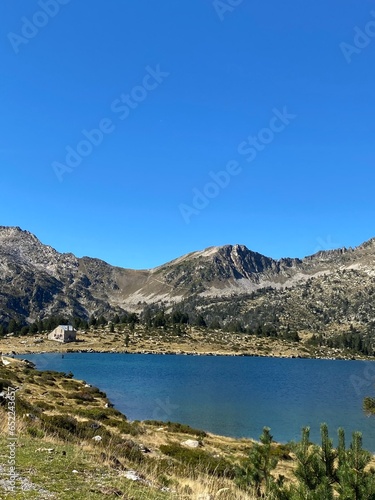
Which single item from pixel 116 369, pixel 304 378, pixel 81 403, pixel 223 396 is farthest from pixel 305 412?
pixel 116 369

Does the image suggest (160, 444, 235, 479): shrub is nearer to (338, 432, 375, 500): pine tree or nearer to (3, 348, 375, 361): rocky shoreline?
(338, 432, 375, 500): pine tree

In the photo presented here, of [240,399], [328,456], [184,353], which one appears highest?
[328,456]

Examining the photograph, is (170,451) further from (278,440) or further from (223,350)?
(223,350)

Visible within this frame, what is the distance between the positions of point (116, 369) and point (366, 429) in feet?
209

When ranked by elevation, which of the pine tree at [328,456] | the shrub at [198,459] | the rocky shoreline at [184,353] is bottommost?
the rocky shoreline at [184,353]

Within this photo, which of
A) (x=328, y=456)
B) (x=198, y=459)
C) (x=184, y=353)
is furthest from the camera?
(x=184, y=353)

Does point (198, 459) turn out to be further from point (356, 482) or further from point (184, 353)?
point (184, 353)

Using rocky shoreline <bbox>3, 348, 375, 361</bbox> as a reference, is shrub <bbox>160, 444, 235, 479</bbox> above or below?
above

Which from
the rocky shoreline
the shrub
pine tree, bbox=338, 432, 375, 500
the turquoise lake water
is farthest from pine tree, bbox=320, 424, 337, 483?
the rocky shoreline

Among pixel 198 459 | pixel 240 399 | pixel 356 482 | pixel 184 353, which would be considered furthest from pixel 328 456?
pixel 184 353

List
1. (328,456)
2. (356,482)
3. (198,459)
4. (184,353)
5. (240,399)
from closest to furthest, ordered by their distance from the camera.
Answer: (356,482)
(328,456)
(198,459)
(240,399)
(184,353)

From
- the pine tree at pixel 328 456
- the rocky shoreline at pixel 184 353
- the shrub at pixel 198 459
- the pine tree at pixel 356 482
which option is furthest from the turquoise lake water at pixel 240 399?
the rocky shoreline at pixel 184 353

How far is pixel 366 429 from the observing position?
45.1m

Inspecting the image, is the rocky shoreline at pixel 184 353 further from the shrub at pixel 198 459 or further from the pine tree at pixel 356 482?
the pine tree at pixel 356 482
